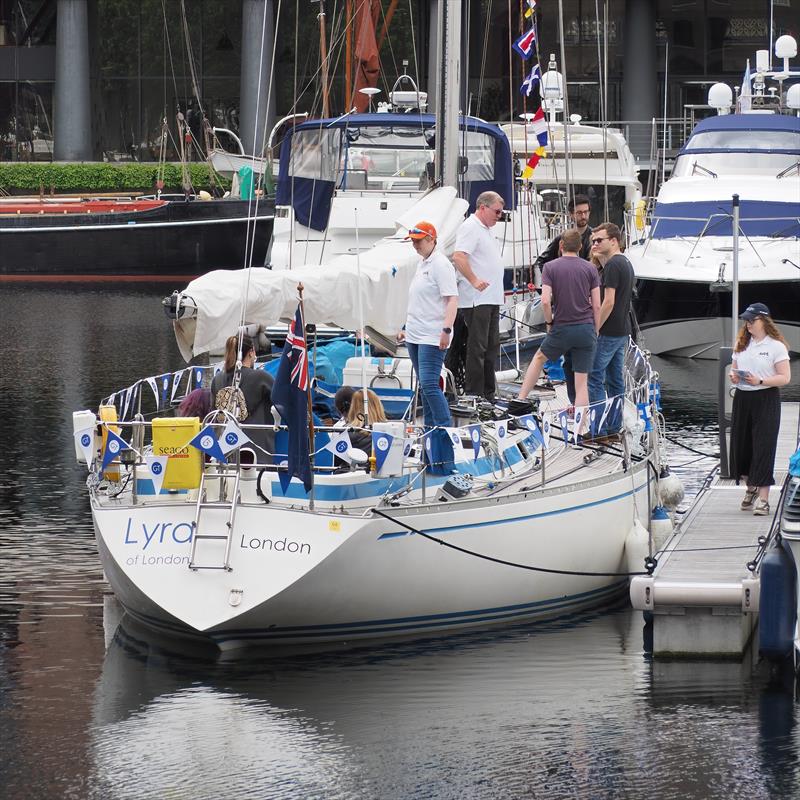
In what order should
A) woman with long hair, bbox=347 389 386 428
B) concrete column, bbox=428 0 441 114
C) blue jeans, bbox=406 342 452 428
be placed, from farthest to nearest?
concrete column, bbox=428 0 441 114, blue jeans, bbox=406 342 452 428, woman with long hair, bbox=347 389 386 428

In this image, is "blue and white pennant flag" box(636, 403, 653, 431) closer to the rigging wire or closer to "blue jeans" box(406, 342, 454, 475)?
the rigging wire

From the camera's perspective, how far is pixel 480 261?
1259 centimetres

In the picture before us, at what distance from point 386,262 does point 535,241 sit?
486 inches

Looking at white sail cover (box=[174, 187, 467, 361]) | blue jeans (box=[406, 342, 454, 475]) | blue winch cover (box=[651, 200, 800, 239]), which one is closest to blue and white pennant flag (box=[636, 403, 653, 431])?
blue jeans (box=[406, 342, 454, 475])

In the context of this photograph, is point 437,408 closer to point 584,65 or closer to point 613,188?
point 613,188

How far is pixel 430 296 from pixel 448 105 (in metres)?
3.39

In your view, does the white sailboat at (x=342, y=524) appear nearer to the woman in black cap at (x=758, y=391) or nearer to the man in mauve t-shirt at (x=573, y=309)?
the woman in black cap at (x=758, y=391)

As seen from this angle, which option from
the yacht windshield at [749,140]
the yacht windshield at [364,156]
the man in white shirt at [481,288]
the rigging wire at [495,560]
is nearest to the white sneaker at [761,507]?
the rigging wire at [495,560]

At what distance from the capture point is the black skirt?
38.3 ft

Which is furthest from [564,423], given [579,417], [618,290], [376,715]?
[376,715]

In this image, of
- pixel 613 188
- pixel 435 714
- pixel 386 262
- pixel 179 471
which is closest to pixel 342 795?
pixel 435 714

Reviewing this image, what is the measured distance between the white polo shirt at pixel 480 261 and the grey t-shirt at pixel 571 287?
1.36 ft

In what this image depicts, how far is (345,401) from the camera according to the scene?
11445mm

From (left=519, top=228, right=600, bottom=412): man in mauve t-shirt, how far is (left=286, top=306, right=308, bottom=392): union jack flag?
117 inches
